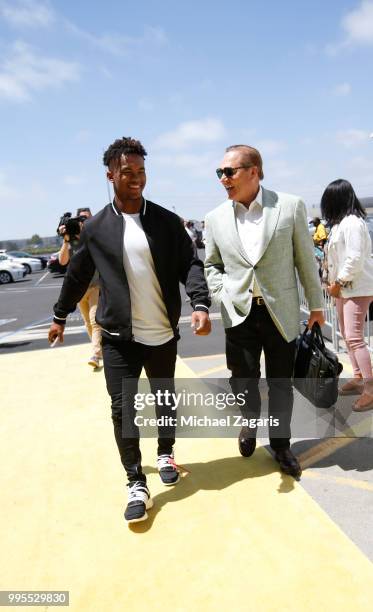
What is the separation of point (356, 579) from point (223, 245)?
1815 mm

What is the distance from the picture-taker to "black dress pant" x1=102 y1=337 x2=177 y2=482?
258 centimetres

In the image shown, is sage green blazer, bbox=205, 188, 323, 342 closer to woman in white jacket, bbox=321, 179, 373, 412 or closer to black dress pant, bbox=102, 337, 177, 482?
black dress pant, bbox=102, 337, 177, 482

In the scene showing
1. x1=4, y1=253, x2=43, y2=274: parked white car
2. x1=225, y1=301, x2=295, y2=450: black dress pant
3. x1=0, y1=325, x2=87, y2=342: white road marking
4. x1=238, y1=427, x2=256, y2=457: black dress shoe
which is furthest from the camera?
x1=4, y1=253, x2=43, y2=274: parked white car

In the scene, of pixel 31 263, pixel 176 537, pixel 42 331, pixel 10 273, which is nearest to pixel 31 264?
pixel 31 263

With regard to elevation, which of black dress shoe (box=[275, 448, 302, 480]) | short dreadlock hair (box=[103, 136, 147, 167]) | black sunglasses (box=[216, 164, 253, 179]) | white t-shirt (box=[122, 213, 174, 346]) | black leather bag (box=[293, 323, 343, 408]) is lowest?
black dress shoe (box=[275, 448, 302, 480])

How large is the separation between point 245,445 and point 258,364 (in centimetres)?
62

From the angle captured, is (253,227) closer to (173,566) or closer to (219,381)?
(173,566)

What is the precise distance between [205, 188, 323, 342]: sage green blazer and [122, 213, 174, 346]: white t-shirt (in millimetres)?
421

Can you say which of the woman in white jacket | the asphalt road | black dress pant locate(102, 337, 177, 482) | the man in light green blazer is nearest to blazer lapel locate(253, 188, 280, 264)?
the man in light green blazer

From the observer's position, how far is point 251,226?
275 centimetres

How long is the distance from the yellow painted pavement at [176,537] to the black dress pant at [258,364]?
0.35m

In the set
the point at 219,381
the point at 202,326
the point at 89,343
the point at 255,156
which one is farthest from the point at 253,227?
the point at 89,343

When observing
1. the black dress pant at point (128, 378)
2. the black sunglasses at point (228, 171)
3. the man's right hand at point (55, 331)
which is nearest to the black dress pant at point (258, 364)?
the black dress pant at point (128, 378)

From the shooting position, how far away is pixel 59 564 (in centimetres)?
226
